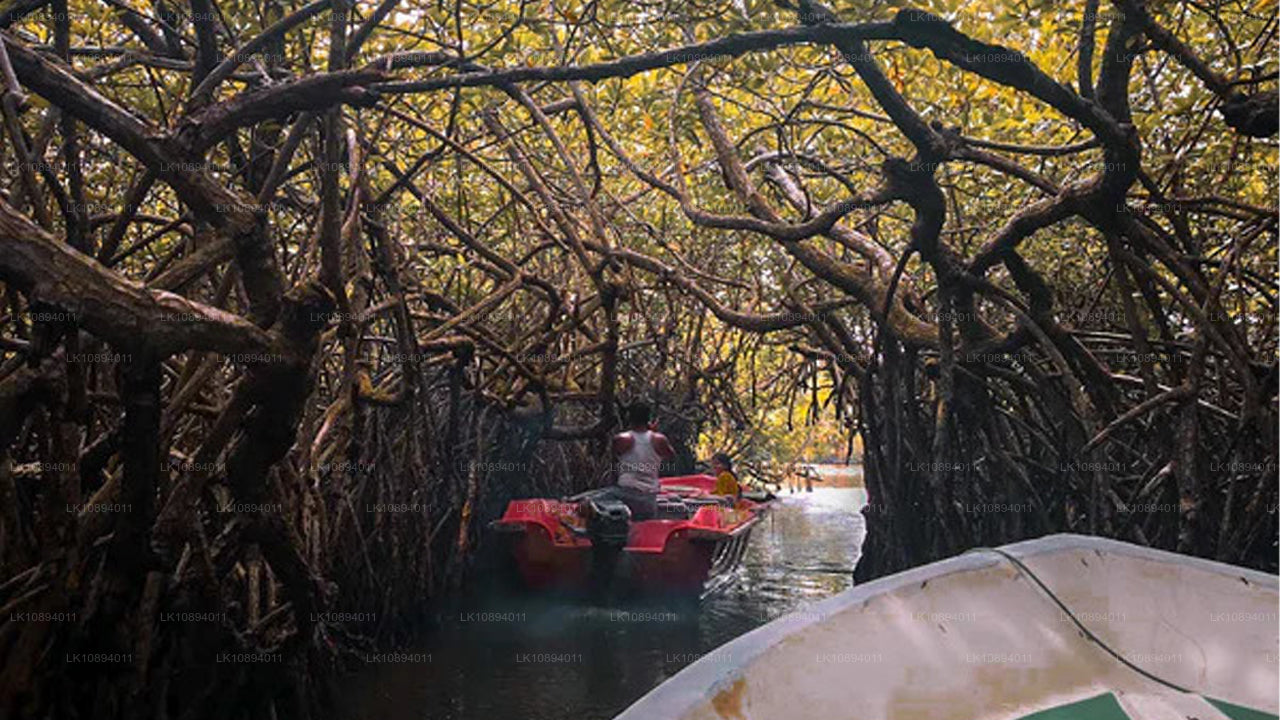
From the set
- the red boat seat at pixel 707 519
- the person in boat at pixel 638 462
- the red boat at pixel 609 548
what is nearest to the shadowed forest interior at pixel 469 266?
the person in boat at pixel 638 462

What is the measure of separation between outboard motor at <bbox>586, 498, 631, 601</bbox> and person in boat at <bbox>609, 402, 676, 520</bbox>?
48 centimetres

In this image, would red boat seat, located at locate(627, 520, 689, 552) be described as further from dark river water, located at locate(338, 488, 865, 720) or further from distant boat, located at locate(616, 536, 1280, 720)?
distant boat, located at locate(616, 536, 1280, 720)

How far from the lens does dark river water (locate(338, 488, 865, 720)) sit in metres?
5.38

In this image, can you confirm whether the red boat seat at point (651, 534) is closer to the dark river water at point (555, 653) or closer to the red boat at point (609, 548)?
the red boat at point (609, 548)

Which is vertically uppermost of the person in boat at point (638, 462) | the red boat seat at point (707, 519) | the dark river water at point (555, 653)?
the person in boat at point (638, 462)

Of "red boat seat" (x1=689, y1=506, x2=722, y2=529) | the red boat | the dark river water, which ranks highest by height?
"red boat seat" (x1=689, y1=506, x2=722, y2=529)

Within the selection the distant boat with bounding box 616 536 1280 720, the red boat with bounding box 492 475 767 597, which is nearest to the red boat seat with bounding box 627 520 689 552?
the red boat with bounding box 492 475 767 597

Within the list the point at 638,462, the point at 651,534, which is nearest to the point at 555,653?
the point at 651,534

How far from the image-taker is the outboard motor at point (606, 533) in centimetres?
713

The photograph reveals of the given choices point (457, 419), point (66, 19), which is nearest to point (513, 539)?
point (457, 419)

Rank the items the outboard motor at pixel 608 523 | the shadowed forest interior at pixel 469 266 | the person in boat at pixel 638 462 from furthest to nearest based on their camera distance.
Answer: the person in boat at pixel 638 462 < the outboard motor at pixel 608 523 < the shadowed forest interior at pixel 469 266

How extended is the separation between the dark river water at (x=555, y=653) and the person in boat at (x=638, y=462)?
2.86 feet

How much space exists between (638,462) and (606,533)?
2.95ft

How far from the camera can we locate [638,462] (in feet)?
25.8
